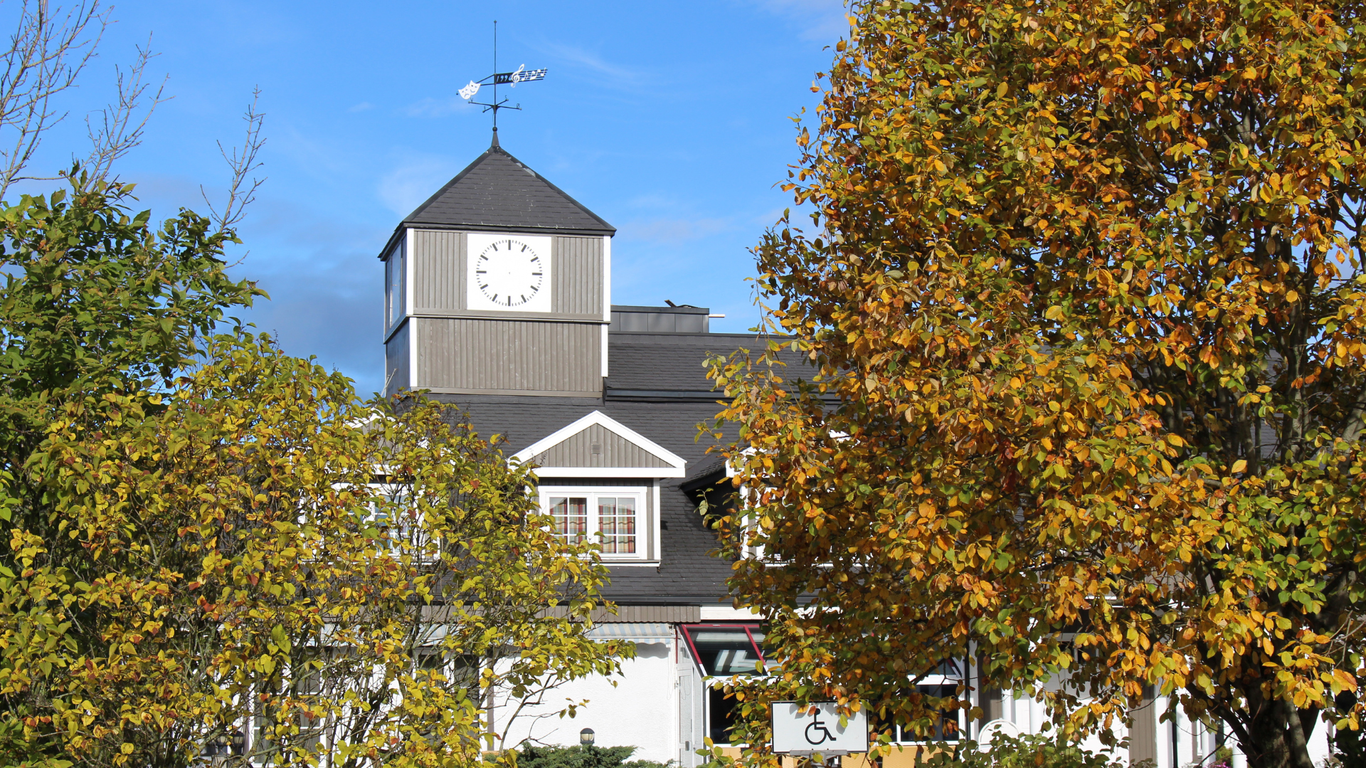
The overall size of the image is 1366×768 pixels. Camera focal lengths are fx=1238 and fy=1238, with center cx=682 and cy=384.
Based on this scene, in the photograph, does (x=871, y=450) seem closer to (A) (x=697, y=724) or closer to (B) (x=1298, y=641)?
(B) (x=1298, y=641)

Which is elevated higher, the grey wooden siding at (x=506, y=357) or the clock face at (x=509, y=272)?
the clock face at (x=509, y=272)

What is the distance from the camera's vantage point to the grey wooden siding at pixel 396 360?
2717 centimetres

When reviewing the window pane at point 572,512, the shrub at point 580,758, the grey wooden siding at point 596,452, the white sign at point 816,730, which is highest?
the grey wooden siding at point 596,452

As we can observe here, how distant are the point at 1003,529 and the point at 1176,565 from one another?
1024mm

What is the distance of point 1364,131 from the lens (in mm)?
8219

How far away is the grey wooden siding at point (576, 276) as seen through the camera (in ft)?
90.0

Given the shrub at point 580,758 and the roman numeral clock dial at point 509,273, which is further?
the roman numeral clock dial at point 509,273

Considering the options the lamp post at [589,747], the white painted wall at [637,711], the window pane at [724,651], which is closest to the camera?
the lamp post at [589,747]

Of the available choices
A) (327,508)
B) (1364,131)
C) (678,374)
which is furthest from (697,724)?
(1364,131)

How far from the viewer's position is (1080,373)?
7.12 meters

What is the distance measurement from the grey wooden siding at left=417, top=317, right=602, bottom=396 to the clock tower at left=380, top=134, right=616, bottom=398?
0.07ft

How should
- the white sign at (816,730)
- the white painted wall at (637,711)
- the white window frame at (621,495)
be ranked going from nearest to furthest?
the white sign at (816,730) < the white painted wall at (637,711) < the white window frame at (621,495)

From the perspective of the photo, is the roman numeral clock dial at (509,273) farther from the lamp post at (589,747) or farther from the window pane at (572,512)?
the lamp post at (589,747)

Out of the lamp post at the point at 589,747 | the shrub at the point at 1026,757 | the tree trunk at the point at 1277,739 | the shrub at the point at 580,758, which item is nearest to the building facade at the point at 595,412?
the lamp post at the point at 589,747
